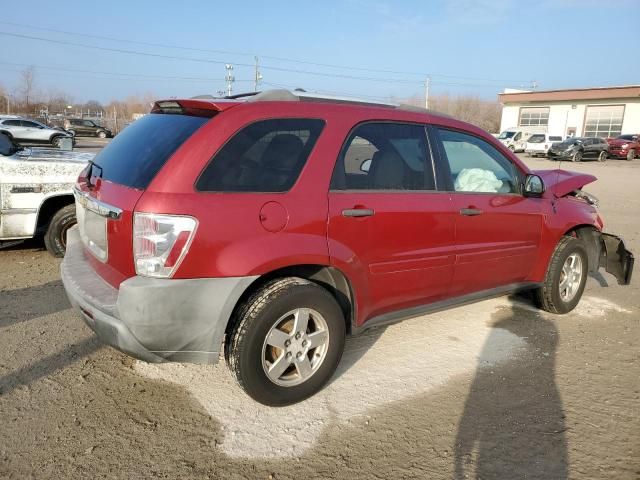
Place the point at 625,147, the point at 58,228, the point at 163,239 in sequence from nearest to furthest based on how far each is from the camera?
the point at 163,239 < the point at 58,228 < the point at 625,147

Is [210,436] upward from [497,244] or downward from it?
downward

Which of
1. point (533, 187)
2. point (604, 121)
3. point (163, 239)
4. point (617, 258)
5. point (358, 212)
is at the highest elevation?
point (604, 121)

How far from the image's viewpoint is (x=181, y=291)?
2652mm

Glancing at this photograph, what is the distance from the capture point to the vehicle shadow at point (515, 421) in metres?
2.64

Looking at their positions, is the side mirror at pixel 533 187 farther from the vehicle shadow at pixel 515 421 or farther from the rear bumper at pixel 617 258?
the rear bumper at pixel 617 258

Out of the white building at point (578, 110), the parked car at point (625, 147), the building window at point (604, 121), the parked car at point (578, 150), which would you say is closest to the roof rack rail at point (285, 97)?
the parked car at point (578, 150)

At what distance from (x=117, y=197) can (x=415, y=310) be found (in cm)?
215

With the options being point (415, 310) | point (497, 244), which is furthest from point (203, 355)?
point (497, 244)

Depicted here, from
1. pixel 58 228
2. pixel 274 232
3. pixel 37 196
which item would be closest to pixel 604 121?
pixel 58 228

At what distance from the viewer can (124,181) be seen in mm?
2906

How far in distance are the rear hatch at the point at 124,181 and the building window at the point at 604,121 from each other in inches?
2023

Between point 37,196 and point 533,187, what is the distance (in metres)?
5.12

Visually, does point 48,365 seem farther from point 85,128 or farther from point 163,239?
point 85,128

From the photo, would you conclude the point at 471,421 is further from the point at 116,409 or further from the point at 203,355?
the point at 116,409
